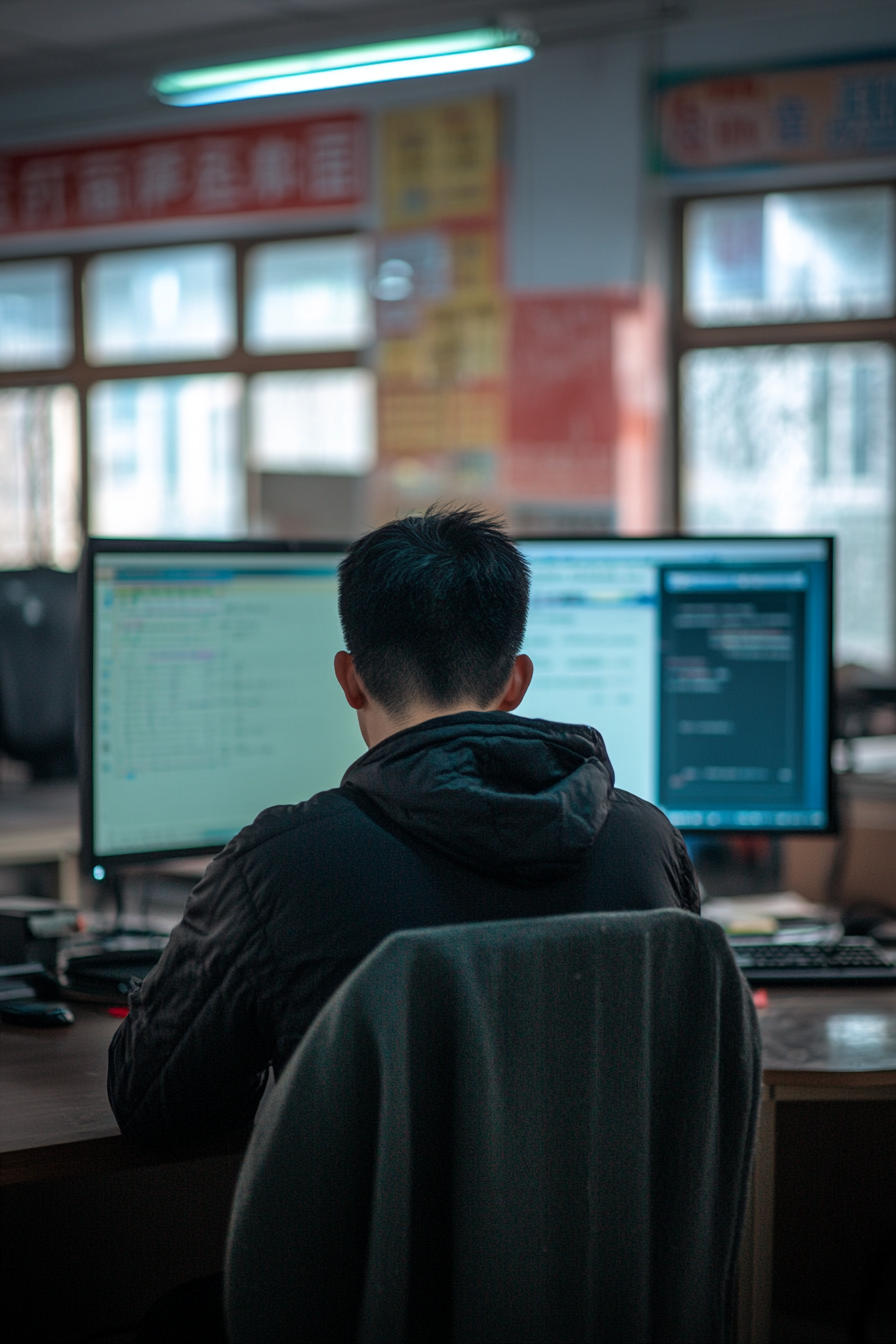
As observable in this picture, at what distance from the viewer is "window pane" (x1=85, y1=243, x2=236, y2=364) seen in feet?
17.8

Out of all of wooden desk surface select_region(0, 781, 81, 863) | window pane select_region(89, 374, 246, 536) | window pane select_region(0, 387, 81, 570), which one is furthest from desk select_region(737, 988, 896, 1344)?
window pane select_region(0, 387, 81, 570)

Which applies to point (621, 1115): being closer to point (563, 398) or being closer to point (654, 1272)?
point (654, 1272)

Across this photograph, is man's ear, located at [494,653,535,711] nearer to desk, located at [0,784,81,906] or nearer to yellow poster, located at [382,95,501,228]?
desk, located at [0,784,81,906]

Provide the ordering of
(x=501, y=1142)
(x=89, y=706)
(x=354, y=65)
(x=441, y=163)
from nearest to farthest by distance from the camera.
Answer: (x=501, y=1142) → (x=89, y=706) → (x=354, y=65) → (x=441, y=163)

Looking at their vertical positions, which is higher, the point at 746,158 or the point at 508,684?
the point at 746,158

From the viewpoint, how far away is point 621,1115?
2.77ft

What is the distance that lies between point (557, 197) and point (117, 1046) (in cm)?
409

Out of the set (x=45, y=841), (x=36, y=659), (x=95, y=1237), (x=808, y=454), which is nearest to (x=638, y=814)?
(x=95, y=1237)

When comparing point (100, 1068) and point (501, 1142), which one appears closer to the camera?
point (501, 1142)

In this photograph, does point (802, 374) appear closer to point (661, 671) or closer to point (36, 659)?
point (36, 659)

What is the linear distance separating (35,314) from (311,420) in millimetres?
1424

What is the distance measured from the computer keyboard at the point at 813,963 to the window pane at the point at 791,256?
3.40 metres

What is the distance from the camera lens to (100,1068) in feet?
3.90

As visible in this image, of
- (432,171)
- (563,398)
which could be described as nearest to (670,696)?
(563,398)
